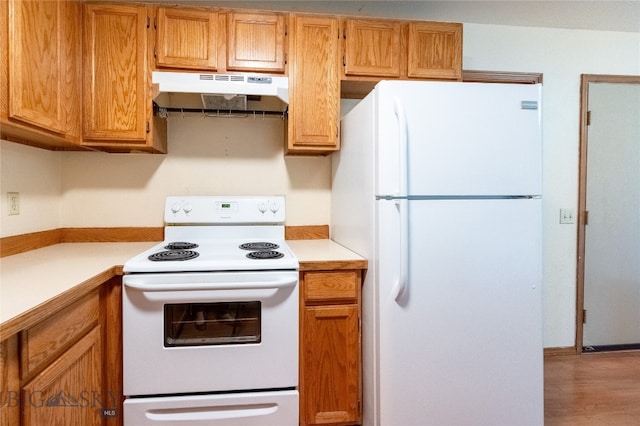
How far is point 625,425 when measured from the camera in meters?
1.72

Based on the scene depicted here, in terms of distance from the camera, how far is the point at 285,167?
2195 millimetres

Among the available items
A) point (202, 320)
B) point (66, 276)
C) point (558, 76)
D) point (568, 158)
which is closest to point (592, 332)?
point (568, 158)

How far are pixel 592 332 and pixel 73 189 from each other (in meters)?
3.55

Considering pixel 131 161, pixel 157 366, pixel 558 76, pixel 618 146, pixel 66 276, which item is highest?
pixel 558 76

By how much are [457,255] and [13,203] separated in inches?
79.2

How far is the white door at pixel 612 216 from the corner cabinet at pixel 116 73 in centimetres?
284

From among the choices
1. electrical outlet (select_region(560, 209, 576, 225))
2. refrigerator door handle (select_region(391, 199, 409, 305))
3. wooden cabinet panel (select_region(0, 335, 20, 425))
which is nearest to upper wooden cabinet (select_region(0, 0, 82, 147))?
wooden cabinet panel (select_region(0, 335, 20, 425))

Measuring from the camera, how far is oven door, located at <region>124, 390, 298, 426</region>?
1431 mm

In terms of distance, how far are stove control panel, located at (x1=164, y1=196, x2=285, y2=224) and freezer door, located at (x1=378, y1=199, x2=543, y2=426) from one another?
873 millimetres

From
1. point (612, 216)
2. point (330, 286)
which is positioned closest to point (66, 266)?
point (330, 286)

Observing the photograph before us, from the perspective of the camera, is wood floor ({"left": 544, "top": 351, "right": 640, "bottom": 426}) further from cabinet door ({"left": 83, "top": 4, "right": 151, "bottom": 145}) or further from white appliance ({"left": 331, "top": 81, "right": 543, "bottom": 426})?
cabinet door ({"left": 83, "top": 4, "right": 151, "bottom": 145})

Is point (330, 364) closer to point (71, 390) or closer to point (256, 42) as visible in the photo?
point (71, 390)

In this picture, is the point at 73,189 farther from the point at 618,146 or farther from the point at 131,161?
the point at 618,146

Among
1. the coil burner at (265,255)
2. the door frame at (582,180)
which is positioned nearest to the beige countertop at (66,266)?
the coil burner at (265,255)
